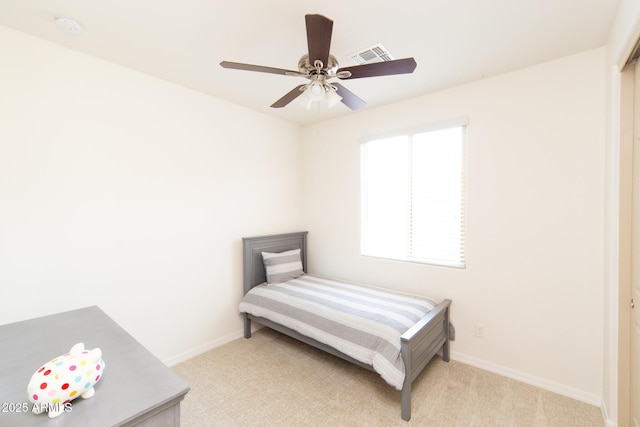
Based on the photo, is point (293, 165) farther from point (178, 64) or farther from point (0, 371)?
point (0, 371)

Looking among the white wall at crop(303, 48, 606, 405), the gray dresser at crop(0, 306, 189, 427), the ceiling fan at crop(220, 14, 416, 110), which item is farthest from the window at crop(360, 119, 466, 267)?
the gray dresser at crop(0, 306, 189, 427)

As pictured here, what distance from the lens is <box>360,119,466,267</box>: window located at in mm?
2680

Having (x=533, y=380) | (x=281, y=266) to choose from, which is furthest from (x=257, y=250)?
(x=533, y=380)

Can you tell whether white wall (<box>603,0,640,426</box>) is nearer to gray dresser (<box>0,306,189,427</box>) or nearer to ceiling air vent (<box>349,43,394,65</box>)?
ceiling air vent (<box>349,43,394,65</box>)

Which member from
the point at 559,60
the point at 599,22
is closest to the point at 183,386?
the point at 599,22

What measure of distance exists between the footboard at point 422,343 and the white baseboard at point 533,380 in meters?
0.19

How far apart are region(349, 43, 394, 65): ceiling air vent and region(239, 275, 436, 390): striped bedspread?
2.00m

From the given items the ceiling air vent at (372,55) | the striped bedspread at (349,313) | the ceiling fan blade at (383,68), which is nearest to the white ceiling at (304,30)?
the ceiling air vent at (372,55)

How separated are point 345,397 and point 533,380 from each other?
1.54 metres

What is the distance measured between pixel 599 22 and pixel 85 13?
3.15 metres

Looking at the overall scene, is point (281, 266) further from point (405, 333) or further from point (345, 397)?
point (405, 333)

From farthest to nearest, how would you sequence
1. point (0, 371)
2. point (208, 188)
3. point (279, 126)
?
point (279, 126), point (208, 188), point (0, 371)

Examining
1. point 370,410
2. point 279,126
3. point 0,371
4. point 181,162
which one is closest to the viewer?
point 0,371

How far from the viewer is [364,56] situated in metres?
2.05
